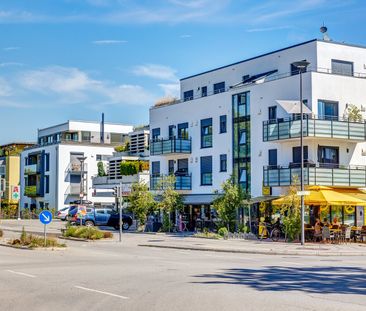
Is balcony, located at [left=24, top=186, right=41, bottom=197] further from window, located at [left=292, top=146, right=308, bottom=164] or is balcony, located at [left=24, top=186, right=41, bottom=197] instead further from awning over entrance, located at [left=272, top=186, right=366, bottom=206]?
awning over entrance, located at [left=272, top=186, right=366, bottom=206]

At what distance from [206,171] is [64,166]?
31.8 m

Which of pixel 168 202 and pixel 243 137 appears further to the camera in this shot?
pixel 243 137

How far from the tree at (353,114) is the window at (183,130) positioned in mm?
14747

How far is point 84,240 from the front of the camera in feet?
126

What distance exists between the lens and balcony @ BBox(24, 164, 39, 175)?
84.5 m

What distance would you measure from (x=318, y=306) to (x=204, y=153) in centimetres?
4039

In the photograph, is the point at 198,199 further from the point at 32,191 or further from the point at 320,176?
the point at 32,191

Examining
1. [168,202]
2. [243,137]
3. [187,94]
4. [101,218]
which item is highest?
[187,94]

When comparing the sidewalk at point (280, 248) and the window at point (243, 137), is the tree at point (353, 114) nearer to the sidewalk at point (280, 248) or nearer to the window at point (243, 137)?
the window at point (243, 137)

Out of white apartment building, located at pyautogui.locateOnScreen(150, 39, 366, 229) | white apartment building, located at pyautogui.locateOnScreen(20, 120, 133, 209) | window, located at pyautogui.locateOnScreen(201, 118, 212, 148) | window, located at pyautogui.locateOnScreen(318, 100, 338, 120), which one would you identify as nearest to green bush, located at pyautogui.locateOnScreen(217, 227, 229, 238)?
white apartment building, located at pyautogui.locateOnScreen(150, 39, 366, 229)

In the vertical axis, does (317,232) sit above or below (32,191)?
below

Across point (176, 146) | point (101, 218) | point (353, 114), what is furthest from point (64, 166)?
point (353, 114)

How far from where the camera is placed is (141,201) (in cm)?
4972

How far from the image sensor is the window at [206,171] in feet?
172
